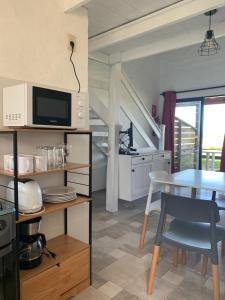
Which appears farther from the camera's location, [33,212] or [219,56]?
[219,56]

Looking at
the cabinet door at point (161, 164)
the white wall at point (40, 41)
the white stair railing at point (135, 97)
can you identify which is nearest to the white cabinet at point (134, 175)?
the cabinet door at point (161, 164)

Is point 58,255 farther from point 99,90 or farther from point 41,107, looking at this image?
point 99,90

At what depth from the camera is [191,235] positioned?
76.0 inches

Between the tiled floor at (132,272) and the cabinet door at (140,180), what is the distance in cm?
84

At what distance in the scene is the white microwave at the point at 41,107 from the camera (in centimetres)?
148

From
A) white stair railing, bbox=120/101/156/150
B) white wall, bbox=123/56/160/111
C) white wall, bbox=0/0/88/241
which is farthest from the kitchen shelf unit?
white wall, bbox=123/56/160/111

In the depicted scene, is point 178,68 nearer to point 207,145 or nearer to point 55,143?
point 207,145

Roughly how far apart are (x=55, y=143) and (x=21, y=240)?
800mm

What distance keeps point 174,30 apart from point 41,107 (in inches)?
83.3

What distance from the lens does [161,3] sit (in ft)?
7.09

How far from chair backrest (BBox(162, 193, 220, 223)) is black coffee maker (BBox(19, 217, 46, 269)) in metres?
0.99

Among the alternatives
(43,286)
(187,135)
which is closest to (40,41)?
(43,286)

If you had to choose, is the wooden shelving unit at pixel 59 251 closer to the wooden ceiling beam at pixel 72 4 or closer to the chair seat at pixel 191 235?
the chair seat at pixel 191 235

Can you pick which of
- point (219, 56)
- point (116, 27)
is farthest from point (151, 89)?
point (116, 27)
